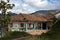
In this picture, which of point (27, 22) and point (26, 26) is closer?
point (26, 26)

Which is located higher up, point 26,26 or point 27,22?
point 27,22

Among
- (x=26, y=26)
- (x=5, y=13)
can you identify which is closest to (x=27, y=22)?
(x=26, y=26)

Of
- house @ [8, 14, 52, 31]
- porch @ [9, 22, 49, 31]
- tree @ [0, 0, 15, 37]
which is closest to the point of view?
tree @ [0, 0, 15, 37]

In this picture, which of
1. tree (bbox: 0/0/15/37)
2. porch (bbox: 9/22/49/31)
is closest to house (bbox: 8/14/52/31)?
porch (bbox: 9/22/49/31)

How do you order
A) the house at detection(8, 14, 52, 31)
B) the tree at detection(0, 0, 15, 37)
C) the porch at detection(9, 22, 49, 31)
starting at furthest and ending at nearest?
the house at detection(8, 14, 52, 31), the porch at detection(9, 22, 49, 31), the tree at detection(0, 0, 15, 37)

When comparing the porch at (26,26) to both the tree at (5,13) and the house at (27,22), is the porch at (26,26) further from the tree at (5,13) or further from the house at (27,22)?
the tree at (5,13)

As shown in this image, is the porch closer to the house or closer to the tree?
the house

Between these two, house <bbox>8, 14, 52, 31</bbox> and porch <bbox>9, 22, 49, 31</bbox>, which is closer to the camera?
porch <bbox>9, 22, 49, 31</bbox>

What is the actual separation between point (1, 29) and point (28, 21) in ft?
61.6

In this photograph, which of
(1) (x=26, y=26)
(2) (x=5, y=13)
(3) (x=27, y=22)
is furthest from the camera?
(3) (x=27, y=22)

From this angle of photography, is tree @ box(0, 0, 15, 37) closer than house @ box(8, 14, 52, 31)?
Yes

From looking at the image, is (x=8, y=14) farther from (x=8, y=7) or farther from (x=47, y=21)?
(x=47, y=21)

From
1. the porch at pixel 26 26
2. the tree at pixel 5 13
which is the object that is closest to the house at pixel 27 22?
the porch at pixel 26 26

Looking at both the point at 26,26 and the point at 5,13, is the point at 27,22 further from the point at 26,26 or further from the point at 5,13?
the point at 5,13
